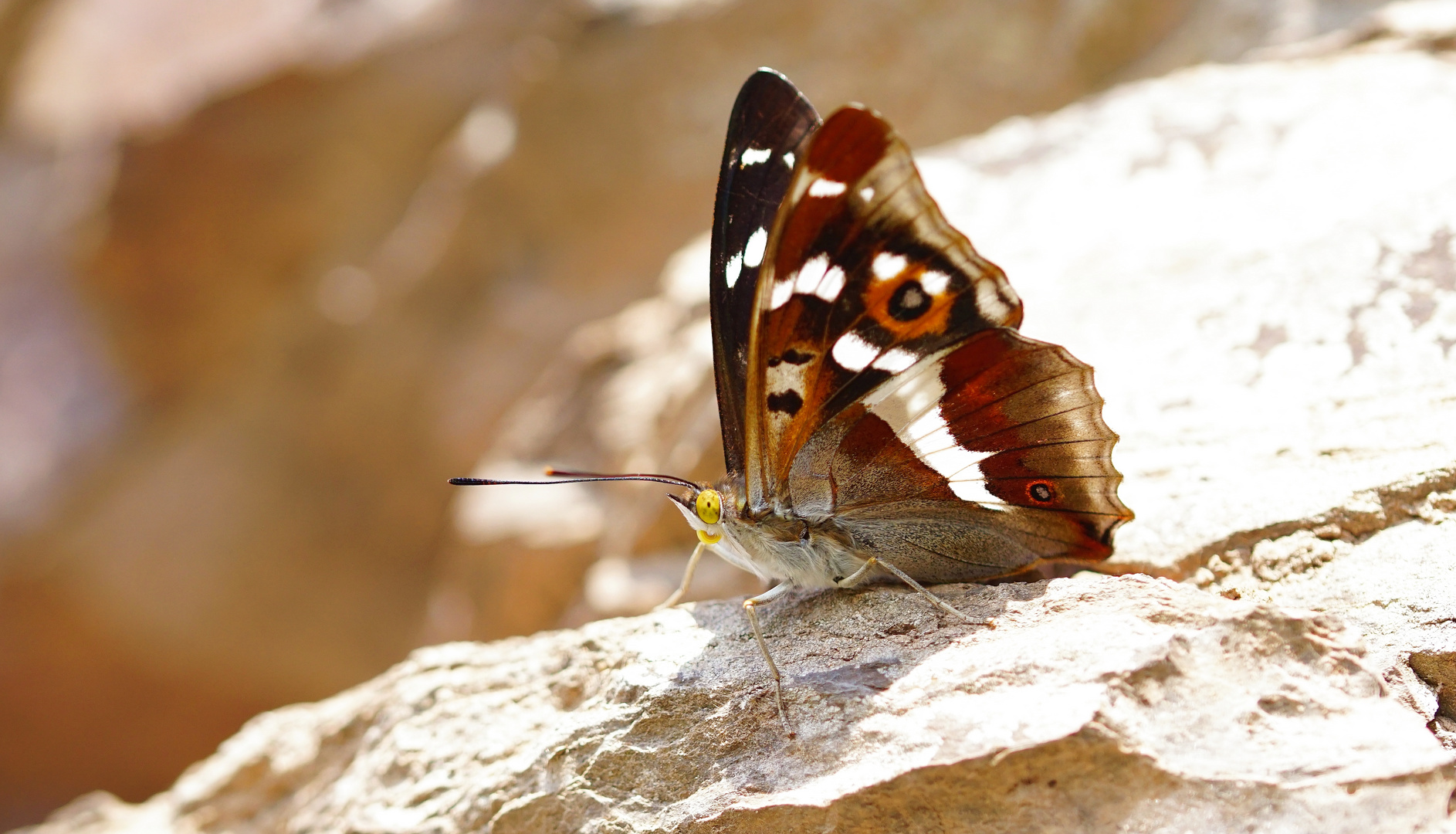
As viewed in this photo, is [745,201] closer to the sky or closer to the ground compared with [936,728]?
closer to the sky

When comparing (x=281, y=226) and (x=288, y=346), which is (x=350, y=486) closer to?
(x=288, y=346)

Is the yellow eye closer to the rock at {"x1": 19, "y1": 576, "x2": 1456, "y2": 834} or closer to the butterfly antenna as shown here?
the butterfly antenna

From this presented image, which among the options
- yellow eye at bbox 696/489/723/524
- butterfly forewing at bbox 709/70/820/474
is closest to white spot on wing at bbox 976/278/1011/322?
butterfly forewing at bbox 709/70/820/474

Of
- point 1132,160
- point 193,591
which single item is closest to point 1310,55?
point 1132,160

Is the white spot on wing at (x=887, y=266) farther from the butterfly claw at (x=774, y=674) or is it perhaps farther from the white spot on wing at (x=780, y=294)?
the butterfly claw at (x=774, y=674)

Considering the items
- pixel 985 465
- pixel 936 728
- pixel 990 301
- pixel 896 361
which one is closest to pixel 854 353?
pixel 896 361

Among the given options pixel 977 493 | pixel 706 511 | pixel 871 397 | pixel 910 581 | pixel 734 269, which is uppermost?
pixel 734 269

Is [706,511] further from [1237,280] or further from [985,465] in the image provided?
[1237,280]

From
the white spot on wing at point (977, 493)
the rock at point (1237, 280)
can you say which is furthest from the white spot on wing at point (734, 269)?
the rock at point (1237, 280)
